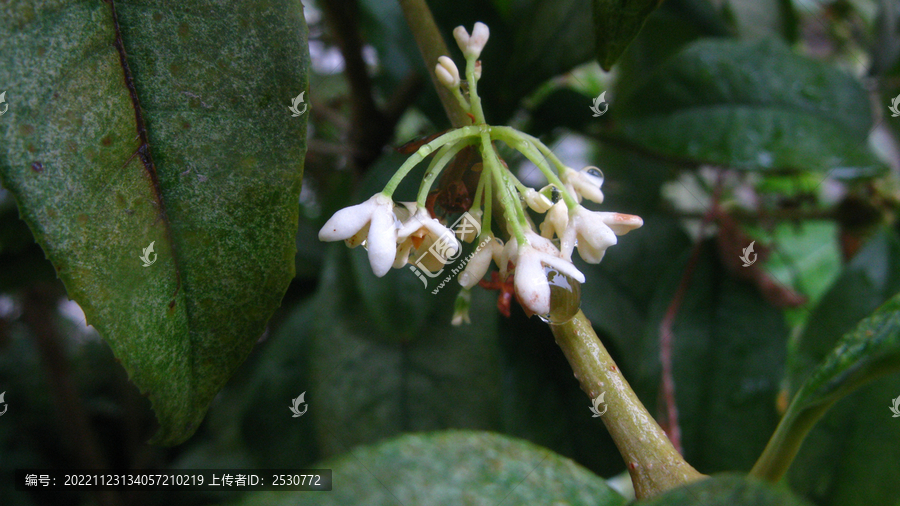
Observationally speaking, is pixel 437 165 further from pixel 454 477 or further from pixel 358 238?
pixel 454 477

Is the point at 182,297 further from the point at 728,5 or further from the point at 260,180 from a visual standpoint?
the point at 728,5

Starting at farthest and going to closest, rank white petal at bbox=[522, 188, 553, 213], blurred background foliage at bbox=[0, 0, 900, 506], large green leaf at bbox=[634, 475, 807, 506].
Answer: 1. blurred background foliage at bbox=[0, 0, 900, 506]
2. white petal at bbox=[522, 188, 553, 213]
3. large green leaf at bbox=[634, 475, 807, 506]

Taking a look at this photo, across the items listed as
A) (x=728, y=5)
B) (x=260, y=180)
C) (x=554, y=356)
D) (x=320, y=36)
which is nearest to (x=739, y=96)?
(x=728, y=5)

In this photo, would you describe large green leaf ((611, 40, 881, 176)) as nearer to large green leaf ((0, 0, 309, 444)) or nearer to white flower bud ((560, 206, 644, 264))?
white flower bud ((560, 206, 644, 264))

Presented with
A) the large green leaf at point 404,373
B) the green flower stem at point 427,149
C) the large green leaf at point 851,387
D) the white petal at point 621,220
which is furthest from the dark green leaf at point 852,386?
the large green leaf at point 404,373

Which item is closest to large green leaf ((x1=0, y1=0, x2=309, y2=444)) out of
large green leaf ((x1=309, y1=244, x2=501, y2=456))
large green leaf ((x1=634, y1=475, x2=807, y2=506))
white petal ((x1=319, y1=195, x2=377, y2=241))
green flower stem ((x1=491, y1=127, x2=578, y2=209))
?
white petal ((x1=319, y1=195, x2=377, y2=241))

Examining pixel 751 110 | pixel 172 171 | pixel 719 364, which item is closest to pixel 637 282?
pixel 719 364
